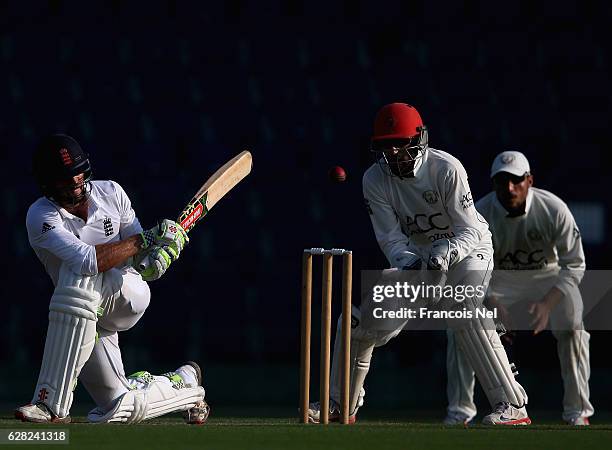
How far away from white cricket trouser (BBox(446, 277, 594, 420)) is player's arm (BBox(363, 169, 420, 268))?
3.20ft

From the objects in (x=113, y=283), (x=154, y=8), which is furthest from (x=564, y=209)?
(x=154, y=8)

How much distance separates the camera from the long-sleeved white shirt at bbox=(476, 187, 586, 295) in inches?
208

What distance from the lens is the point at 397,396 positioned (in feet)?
21.3

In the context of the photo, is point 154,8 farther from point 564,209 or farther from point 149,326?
point 564,209

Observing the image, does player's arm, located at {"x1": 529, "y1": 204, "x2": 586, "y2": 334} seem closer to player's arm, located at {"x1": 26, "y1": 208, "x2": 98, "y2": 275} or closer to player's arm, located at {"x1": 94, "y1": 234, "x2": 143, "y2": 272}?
player's arm, located at {"x1": 94, "y1": 234, "x2": 143, "y2": 272}

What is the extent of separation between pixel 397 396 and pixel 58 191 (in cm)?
286

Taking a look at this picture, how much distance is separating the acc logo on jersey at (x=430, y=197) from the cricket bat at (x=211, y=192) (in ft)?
1.97

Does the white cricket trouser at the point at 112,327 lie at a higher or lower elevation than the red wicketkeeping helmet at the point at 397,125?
lower

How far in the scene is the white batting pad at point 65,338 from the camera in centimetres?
388

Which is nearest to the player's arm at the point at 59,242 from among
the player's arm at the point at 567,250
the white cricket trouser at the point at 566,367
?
the white cricket trouser at the point at 566,367

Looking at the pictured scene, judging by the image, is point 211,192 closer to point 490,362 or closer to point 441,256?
point 441,256

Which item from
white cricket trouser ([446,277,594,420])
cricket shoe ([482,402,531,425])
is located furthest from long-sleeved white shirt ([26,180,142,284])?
white cricket trouser ([446,277,594,420])

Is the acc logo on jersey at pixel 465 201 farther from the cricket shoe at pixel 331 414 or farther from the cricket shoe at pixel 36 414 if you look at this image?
the cricket shoe at pixel 36 414

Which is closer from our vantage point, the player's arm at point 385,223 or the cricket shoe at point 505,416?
the cricket shoe at point 505,416
